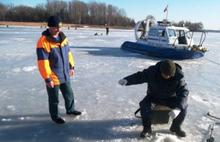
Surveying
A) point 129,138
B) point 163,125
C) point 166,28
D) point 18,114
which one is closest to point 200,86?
point 163,125

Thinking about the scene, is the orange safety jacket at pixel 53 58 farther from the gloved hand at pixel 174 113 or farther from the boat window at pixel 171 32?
the boat window at pixel 171 32

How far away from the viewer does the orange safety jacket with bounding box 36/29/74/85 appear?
379cm

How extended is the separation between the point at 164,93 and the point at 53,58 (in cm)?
151

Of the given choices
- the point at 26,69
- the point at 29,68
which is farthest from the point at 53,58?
the point at 29,68

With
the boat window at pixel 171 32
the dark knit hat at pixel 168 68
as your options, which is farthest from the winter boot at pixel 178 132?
the boat window at pixel 171 32

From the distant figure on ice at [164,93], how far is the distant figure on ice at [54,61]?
858mm

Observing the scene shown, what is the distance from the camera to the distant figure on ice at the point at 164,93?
3.70m

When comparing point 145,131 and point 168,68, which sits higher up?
point 168,68

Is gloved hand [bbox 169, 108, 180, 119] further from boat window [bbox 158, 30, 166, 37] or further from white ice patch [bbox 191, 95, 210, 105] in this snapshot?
boat window [bbox 158, 30, 166, 37]

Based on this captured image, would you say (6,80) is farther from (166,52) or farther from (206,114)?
(166,52)

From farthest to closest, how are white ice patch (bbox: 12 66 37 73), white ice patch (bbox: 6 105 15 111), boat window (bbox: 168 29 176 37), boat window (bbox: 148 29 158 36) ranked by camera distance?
1. boat window (bbox: 148 29 158 36)
2. boat window (bbox: 168 29 176 37)
3. white ice patch (bbox: 12 66 37 73)
4. white ice patch (bbox: 6 105 15 111)

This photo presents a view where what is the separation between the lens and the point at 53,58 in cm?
395

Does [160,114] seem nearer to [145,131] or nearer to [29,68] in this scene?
[145,131]

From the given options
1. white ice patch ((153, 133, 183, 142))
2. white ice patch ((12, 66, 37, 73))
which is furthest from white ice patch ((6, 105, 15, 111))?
white ice patch ((12, 66, 37, 73))
